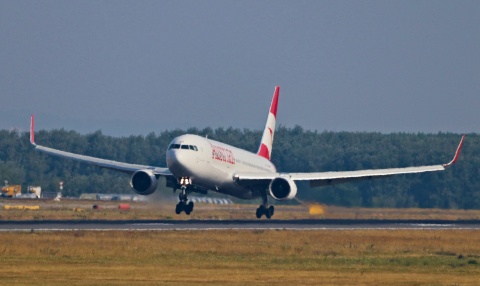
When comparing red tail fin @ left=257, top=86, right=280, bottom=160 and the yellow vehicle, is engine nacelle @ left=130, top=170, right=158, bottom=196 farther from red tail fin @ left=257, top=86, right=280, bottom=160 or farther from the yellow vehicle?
the yellow vehicle

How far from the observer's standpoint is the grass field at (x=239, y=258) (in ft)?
103

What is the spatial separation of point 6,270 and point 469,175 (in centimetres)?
6751

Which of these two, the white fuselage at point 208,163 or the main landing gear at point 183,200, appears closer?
the white fuselage at point 208,163

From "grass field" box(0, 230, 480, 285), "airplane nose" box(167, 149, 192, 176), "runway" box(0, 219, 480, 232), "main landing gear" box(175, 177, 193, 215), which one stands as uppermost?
"airplane nose" box(167, 149, 192, 176)

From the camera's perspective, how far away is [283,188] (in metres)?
66.5

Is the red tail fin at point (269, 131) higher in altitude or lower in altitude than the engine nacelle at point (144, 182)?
higher

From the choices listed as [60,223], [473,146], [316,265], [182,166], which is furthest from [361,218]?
[473,146]

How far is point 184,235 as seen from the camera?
156 ft

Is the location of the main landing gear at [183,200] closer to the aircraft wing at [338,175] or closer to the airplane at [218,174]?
the airplane at [218,174]

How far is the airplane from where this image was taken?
6200 cm

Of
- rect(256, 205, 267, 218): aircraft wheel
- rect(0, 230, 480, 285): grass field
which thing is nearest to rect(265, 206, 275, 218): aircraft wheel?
rect(256, 205, 267, 218): aircraft wheel

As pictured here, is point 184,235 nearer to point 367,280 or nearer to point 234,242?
point 234,242

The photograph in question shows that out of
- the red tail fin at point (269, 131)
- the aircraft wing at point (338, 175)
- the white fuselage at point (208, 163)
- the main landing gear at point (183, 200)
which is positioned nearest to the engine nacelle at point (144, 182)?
the white fuselage at point (208, 163)

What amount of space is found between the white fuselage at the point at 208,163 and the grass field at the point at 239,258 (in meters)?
11.5
